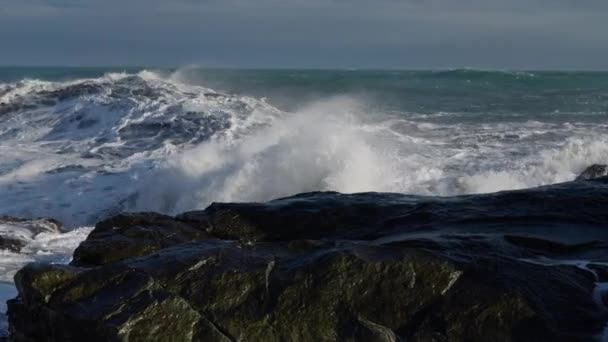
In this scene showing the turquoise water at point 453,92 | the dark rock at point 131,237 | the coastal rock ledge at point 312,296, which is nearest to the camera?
the coastal rock ledge at point 312,296

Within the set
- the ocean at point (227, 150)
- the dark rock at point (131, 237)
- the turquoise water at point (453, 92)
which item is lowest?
the turquoise water at point (453, 92)

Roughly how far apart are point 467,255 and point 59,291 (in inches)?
90.2

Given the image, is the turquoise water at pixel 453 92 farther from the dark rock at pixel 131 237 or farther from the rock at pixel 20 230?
the dark rock at pixel 131 237

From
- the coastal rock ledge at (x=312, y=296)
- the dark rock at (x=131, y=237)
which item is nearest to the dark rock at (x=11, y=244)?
the dark rock at (x=131, y=237)

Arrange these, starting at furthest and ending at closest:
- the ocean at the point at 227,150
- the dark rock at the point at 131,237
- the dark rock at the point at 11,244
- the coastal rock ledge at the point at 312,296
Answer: the ocean at the point at 227,150, the dark rock at the point at 11,244, the dark rock at the point at 131,237, the coastal rock ledge at the point at 312,296

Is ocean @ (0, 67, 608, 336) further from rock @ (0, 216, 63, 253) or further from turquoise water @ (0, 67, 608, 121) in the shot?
turquoise water @ (0, 67, 608, 121)

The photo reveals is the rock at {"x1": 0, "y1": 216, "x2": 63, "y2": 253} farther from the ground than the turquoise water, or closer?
farther from the ground

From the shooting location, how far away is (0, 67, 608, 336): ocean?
13.9 meters

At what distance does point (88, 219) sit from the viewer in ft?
44.4

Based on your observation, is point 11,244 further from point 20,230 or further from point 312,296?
point 312,296

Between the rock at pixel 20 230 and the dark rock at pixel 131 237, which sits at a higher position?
the dark rock at pixel 131 237

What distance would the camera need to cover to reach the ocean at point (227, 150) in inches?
547

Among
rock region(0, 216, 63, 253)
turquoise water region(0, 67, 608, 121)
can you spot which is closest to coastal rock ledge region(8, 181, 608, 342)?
rock region(0, 216, 63, 253)

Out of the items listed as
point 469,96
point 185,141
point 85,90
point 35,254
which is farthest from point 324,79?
point 35,254
